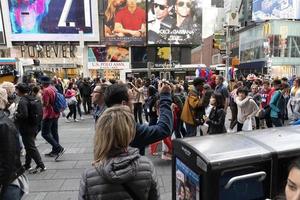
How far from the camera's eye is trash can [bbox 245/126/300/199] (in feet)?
8.16

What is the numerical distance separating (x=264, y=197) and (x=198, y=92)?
435cm

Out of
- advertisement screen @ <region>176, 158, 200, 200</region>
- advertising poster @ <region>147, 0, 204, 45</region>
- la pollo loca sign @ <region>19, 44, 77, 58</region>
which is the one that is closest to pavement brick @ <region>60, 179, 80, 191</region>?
advertisement screen @ <region>176, 158, 200, 200</region>

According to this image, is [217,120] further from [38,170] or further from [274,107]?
[38,170]

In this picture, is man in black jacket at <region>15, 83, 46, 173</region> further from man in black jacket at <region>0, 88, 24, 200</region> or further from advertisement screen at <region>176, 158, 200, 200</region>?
advertisement screen at <region>176, 158, 200, 200</region>

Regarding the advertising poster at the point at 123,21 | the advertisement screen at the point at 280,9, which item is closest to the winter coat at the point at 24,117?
the advertising poster at the point at 123,21

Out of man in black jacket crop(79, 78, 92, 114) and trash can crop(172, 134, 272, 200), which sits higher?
trash can crop(172, 134, 272, 200)

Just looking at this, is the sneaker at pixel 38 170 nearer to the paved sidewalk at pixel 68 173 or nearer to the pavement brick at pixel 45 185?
the paved sidewalk at pixel 68 173

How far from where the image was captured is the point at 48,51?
164 ft

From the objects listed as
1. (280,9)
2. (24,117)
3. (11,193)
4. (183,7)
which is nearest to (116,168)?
(11,193)

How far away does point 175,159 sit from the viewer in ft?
9.37

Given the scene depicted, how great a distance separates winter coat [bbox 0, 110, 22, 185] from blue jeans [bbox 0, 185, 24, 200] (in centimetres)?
10

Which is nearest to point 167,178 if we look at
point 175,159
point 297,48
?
point 175,159

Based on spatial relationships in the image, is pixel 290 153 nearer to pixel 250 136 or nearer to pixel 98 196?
pixel 250 136

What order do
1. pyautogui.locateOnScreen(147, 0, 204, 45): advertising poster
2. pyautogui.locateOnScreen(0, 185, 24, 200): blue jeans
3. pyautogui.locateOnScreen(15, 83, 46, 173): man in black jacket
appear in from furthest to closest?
pyautogui.locateOnScreen(147, 0, 204, 45): advertising poster → pyautogui.locateOnScreen(15, 83, 46, 173): man in black jacket → pyautogui.locateOnScreen(0, 185, 24, 200): blue jeans
